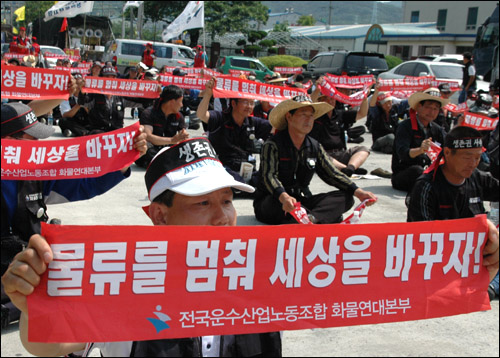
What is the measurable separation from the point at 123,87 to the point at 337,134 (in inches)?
140

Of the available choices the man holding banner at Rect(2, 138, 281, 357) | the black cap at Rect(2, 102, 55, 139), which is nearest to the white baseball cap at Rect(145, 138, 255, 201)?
the man holding banner at Rect(2, 138, 281, 357)

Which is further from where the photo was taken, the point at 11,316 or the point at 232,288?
the point at 11,316

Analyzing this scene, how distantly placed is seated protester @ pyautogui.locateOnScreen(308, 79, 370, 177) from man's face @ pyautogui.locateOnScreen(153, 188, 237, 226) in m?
6.24

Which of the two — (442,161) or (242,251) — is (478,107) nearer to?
(442,161)

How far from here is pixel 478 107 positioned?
940 centimetres

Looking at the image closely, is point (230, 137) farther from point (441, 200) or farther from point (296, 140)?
point (441, 200)

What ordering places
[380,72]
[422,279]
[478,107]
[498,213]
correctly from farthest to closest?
[380,72] → [478,107] → [498,213] → [422,279]

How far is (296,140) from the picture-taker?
18.2ft

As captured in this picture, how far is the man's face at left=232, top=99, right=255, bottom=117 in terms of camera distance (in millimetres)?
7146

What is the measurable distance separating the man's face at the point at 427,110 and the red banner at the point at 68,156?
5081 millimetres

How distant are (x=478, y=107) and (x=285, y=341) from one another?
718 cm

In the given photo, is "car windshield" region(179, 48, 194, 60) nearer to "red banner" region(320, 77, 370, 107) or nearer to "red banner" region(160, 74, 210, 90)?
"red banner" region(160, 74, 210, 90)

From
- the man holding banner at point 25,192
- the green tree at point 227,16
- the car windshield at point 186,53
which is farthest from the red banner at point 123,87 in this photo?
the green tree at point 227,16

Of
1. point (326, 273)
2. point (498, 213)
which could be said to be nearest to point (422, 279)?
point (326, 273)
